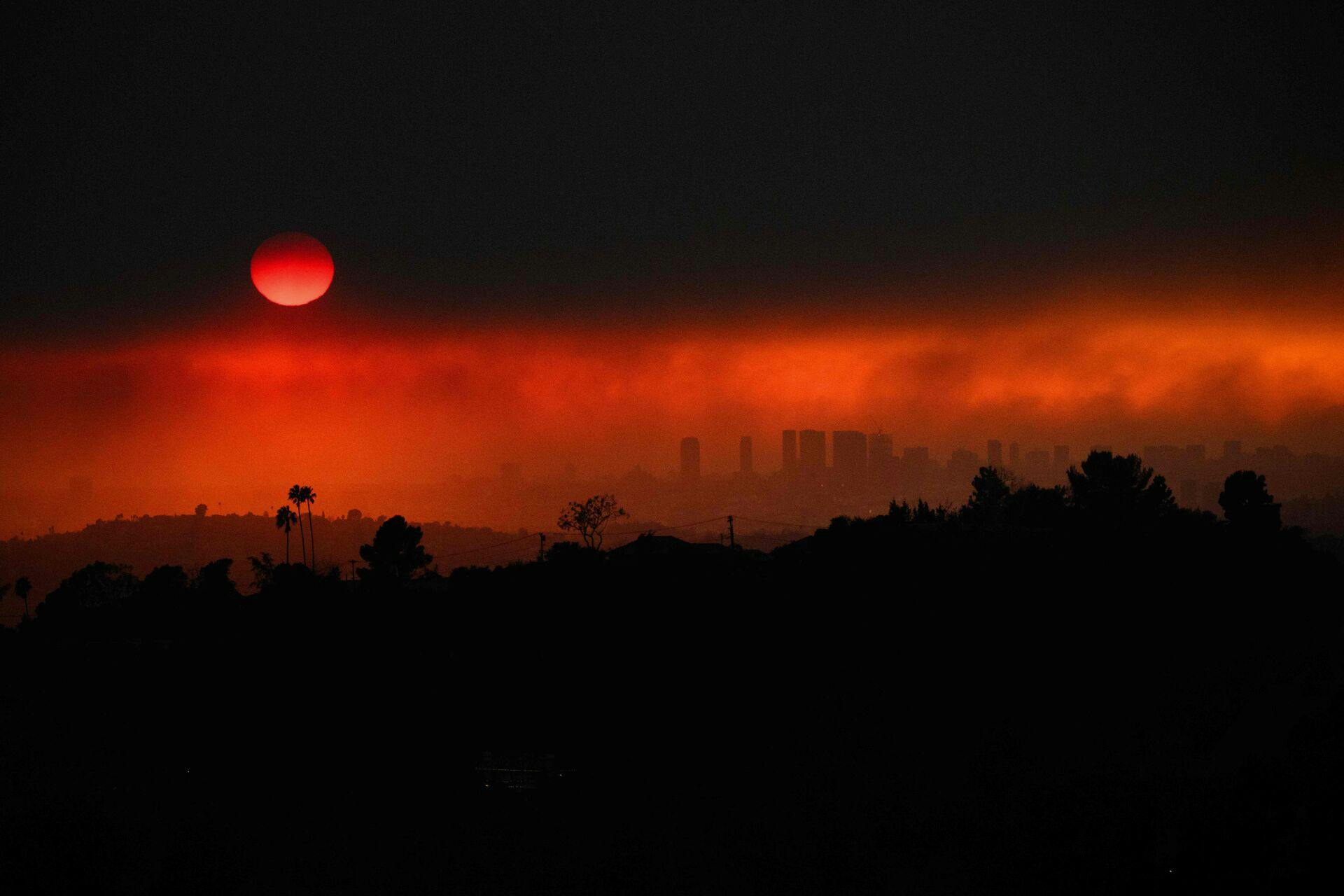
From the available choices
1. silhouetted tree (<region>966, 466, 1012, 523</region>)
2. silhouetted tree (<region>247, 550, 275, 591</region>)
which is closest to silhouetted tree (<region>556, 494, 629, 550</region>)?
silhouetted tree (<region>247, 550, 275, 591</region>)

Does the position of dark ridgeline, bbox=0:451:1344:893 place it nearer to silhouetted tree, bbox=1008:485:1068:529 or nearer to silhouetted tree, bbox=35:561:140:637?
silhouetted tree, bbox=1008:485:1068:529

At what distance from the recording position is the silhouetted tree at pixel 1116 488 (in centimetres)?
11438

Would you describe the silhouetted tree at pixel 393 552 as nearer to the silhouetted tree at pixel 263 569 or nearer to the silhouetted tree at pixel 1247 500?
the silhouetted tree at pixel 263 569

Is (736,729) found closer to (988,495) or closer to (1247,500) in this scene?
(1247,500)

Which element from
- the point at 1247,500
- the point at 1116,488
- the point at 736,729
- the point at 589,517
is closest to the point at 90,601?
the point at 589,517

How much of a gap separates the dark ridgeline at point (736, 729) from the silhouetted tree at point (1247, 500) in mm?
21724

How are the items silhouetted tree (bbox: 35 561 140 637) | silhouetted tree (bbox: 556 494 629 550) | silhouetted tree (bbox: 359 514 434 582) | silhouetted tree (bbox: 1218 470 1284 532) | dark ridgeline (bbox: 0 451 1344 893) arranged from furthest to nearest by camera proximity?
silhouetted tree (bbox: 556 494 629 550) < silhouetted tree (bbox: 359 514 434 582) < silhouetted tree (bbox: 35 561 140 637) < silhouetted tree (bbox: 1218 470 1284 532) < dark ridgeline (bbox: 0 451 1344 893)

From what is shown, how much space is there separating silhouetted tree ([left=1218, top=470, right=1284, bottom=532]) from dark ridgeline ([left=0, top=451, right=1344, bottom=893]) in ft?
71.3

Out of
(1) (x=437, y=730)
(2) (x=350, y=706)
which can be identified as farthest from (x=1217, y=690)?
(2) (x=350, y=706)

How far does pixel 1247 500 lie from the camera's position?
109m

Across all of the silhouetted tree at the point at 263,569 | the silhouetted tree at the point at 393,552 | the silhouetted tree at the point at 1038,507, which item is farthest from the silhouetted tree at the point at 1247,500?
the silhouetted tree at the point at 263,569

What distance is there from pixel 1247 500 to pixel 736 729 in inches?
3083

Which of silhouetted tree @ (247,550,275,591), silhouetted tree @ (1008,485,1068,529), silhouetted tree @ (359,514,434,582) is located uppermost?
silhouetted tree @ (1008,485,1068,529)

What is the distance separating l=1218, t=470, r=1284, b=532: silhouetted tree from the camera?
105875mm
